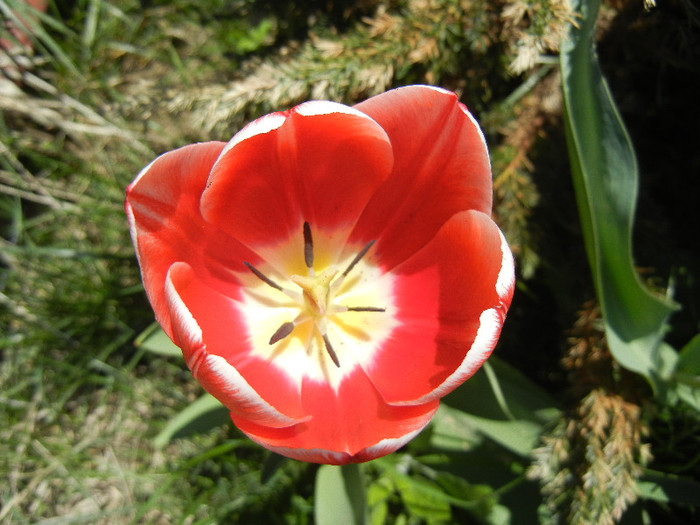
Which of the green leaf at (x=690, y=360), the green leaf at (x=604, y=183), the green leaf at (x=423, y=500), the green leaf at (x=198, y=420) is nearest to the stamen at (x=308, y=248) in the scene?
the green leaf at (x=198, y=420)

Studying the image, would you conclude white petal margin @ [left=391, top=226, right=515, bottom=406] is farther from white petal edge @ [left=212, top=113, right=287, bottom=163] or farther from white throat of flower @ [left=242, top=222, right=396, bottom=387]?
white petal edge @ [left=212, top=113, right=287, bottom=163]

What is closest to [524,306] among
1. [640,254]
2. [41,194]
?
[640,254]

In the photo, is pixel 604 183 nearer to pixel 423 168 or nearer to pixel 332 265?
pixel 423 168

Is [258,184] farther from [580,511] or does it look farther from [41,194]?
[41,194]

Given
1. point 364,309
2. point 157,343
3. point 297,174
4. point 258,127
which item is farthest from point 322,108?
point 157,343

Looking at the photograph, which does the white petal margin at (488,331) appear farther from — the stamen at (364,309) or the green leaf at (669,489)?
the green leaf at (669,489)

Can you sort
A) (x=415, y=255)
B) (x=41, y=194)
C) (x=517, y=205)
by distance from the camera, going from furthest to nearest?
(x=41, y=194) → (x=517, y=205) → (x=415, y=255)

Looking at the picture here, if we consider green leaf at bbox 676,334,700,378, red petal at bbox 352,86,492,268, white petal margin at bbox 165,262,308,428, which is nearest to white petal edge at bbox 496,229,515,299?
red petal at bbox 352,86,492,268
